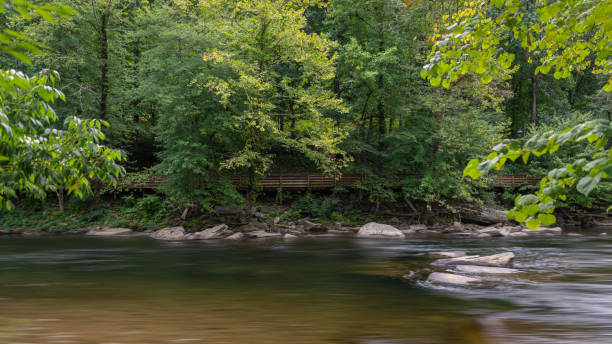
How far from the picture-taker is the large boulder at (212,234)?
19.8 m

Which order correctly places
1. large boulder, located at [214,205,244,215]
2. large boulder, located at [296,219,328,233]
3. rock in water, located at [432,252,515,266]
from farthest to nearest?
large boulder, located at [214,205,244,215] → large boulder, located at [296,219,328,233] → rock in water, located at [432,252,515,266]

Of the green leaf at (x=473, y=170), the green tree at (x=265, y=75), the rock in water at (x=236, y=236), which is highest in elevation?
the green tree at (x=265, y=75)

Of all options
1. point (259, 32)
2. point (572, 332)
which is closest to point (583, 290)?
point (572, 332)

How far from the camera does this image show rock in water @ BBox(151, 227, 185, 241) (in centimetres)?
1967

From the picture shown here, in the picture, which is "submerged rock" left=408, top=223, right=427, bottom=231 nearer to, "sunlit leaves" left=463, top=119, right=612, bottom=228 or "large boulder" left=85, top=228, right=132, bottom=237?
"large boulder" left=85, top=228, right=132, bottom=237

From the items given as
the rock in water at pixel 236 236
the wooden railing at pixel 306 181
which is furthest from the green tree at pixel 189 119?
the wooden railing at pixel 306 181

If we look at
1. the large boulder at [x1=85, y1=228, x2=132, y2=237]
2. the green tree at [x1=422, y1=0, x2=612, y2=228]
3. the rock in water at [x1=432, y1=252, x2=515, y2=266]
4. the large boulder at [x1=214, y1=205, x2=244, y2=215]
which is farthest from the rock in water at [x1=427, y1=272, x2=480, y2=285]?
the large boulder at [x1=85, y1=228, x2=132, y2=237]

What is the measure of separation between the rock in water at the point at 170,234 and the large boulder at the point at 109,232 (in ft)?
6.18

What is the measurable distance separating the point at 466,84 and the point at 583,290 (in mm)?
16006

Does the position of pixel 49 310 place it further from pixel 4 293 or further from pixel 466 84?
pixel 466 84

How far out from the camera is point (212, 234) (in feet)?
66.6

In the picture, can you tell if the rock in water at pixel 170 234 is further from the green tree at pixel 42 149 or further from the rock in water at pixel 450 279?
the green tree at pixel 42 149

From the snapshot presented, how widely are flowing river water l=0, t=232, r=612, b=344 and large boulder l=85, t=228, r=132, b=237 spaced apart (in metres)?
6.42

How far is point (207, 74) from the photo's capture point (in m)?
21.1
